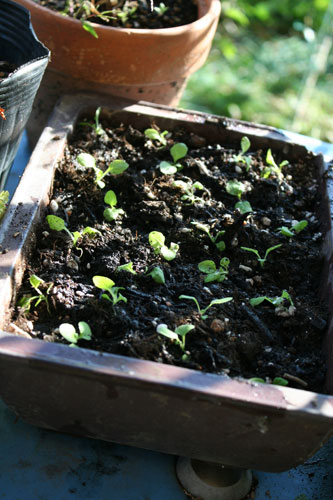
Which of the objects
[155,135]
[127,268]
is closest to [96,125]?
[155,135]

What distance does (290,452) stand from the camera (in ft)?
2.98

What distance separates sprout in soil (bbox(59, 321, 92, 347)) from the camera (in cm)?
94

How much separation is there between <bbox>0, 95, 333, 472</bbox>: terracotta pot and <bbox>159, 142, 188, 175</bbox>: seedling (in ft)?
1.65

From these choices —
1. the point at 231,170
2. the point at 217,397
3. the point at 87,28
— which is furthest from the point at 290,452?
the point at 87,28

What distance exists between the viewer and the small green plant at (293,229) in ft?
4.16

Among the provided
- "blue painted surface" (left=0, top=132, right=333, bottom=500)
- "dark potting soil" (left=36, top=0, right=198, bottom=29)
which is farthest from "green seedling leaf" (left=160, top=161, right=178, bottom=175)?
"blue painted surface" (left=0, top=132, right=333, bottom=500)

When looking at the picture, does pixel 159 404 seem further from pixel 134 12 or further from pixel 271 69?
pixel 271 69

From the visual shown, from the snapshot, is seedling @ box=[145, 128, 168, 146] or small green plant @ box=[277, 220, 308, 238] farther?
seedling @ box=[145, 128, 168, 146]

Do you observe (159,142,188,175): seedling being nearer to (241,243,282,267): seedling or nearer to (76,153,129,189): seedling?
(76,153,129,189): seedling

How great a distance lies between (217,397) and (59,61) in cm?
104

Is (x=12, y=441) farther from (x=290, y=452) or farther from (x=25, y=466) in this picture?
(x=290, y=452)

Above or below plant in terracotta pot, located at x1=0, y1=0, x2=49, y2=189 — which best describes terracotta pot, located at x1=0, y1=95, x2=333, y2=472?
below

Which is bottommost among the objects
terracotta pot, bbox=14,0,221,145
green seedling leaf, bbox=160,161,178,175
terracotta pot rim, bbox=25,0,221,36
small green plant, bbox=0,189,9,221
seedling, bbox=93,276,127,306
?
green seedling leaf, bbox=160,161,178,175

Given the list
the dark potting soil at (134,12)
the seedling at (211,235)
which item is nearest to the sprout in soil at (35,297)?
the seedling at (211,235)
